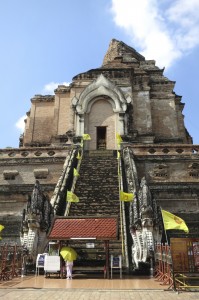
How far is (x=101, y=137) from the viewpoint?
2748 cm

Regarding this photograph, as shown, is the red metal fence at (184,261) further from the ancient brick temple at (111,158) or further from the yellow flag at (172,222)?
the ancient brick temple at (111,158)

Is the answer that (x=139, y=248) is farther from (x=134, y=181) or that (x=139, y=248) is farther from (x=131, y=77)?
(x=131, y=77)

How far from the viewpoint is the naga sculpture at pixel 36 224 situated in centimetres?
1379

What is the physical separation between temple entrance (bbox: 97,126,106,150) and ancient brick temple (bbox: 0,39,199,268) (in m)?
0.10

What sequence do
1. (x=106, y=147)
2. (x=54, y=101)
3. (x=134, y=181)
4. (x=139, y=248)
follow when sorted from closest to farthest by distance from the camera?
(x=139, y=248) → (x=134, y=181) → (x=106, y=147) → (x=54, y=101)

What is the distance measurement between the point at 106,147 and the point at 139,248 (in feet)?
46.0

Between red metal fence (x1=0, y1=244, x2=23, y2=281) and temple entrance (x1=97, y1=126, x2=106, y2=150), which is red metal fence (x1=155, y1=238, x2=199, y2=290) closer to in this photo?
red metal fence (x1=0, y1=244, x2=23, y2=281)

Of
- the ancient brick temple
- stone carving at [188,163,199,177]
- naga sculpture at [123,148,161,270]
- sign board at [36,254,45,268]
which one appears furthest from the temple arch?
sign board at [36,254,45,268]

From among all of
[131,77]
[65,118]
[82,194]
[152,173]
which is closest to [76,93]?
[65,118]

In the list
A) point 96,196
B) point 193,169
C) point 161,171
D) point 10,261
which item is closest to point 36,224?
point 10,261

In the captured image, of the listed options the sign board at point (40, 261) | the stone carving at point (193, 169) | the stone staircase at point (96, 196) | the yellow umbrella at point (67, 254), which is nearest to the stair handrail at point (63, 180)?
the stone staircase at point (96, 196)

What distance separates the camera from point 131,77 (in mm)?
29828

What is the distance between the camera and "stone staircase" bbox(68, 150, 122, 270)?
13.9 meters

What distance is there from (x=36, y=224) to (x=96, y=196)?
438cm
